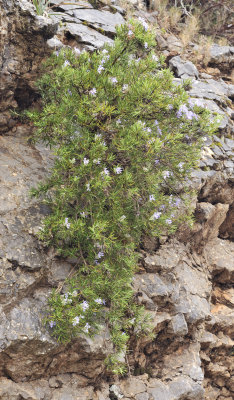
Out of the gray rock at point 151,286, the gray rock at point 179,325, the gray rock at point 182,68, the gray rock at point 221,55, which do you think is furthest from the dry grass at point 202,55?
the gray rock at point 179,325

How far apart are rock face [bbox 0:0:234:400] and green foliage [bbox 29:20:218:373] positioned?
251mm

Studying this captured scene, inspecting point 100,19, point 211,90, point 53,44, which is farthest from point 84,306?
point 100,19

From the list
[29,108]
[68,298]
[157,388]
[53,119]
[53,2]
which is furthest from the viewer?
[53,2]

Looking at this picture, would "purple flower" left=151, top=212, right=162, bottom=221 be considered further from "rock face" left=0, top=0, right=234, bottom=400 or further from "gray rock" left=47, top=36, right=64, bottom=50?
"gray rock" left=47, top=36, right=64, bottom=50

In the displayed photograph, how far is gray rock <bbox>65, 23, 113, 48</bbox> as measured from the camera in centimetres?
621

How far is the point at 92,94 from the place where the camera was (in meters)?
3.81

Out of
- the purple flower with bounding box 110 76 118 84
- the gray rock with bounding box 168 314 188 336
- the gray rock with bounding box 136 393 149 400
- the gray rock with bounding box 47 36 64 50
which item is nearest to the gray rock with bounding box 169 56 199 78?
the gray rock with bounding box 47 36 64 50

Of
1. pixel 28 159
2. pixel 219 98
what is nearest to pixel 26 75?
pixel 28 159

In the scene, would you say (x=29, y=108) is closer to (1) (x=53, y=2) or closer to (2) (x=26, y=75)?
(2) (x=26, y=75)

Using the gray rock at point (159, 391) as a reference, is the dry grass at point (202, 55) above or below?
above

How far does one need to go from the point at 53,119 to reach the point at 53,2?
13.4 feet

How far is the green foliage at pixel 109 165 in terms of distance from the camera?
3.69m

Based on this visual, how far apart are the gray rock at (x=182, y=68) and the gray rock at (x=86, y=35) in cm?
172

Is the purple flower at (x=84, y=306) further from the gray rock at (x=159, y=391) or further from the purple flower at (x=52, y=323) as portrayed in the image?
the gray rock at (x=159, y=391)
